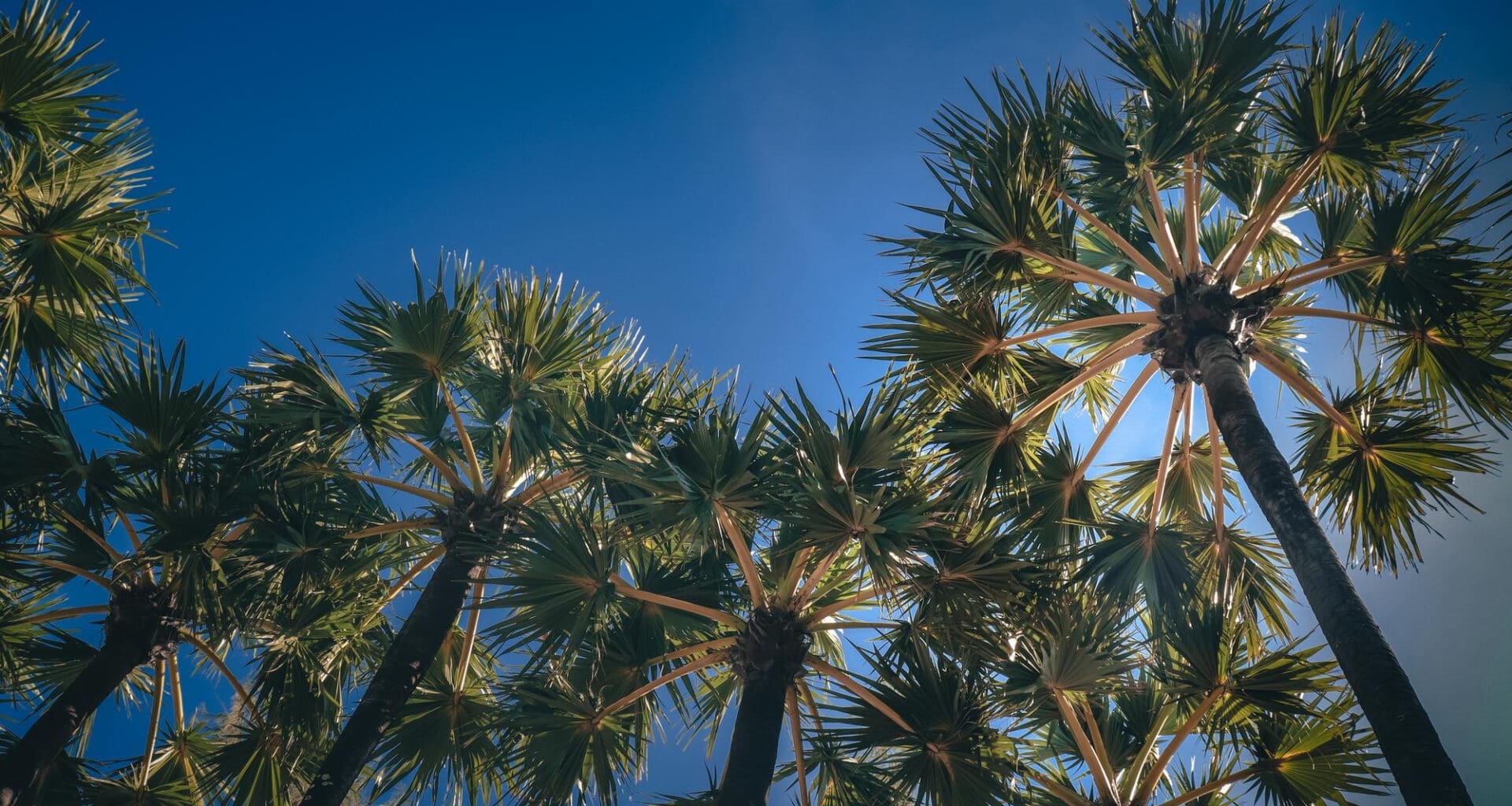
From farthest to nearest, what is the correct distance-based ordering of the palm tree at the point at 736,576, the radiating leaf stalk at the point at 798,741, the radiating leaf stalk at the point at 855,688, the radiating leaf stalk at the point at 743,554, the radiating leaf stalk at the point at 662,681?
the radiating leaf stalk at the point at 798,741, the radiating leaf stalk at the point at 662,681, the radiating leaf stalk at the point at 855,688, the radiating leaf stalk at the point at 743,554, the palm tree at the point at 736,576

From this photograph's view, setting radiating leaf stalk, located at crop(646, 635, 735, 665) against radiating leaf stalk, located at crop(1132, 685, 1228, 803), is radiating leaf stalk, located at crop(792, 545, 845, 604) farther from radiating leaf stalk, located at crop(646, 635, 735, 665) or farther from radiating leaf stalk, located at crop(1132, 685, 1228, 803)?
radiating leaf stalk, located at crop(1132, 685, 1228, 803)

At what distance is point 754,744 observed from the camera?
17.2 ft

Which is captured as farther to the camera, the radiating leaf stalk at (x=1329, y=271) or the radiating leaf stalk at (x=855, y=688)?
the radiating leaf stalk at (x=1329, y=271)

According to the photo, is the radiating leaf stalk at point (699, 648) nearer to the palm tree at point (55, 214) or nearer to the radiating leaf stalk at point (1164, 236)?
the radiating leaf stalk at point (1164, 236)

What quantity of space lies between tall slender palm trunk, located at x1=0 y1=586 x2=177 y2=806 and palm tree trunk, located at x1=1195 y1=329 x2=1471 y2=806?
7061mm

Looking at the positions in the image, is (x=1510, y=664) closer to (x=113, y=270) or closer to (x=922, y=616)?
(x=922, y=616)

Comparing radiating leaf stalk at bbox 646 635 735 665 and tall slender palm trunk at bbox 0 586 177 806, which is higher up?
radiating leaf stalk at bbox 646 635 735 665

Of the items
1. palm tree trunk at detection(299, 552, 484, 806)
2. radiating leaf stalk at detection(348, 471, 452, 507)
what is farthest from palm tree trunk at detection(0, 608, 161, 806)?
radiating leaf stalk at detection(348, 471, 452, 507)

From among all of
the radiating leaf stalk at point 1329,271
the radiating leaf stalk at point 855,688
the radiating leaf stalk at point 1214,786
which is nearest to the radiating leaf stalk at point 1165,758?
the radiating leaf stalk at point 1214,786

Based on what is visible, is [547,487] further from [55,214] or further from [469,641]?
[55,214]

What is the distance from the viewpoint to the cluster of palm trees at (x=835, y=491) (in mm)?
5262

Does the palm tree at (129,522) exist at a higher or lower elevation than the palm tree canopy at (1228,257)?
lower

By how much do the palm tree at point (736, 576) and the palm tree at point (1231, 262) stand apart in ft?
3.93

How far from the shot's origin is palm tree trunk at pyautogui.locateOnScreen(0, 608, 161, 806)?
5.68 metres
